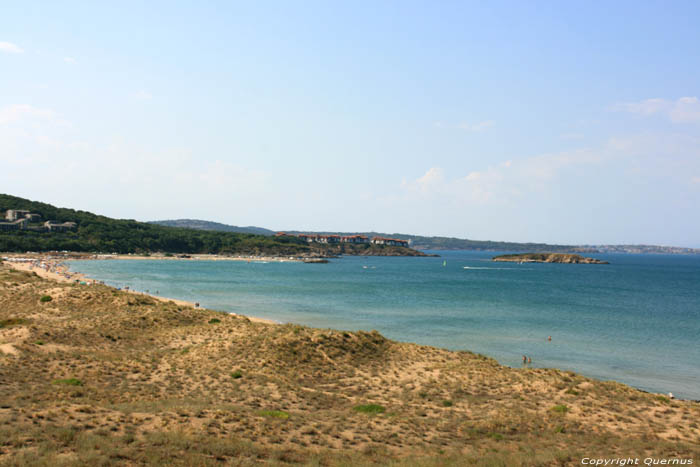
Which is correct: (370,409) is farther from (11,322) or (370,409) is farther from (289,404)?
(11,322)

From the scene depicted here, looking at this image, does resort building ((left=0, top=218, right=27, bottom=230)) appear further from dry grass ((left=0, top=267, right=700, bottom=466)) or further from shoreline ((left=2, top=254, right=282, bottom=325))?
dry grass ((left=0, top=267, right=700, bottom=466))

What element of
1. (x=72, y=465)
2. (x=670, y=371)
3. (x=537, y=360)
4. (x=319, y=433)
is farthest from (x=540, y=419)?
(x=670, y=371)

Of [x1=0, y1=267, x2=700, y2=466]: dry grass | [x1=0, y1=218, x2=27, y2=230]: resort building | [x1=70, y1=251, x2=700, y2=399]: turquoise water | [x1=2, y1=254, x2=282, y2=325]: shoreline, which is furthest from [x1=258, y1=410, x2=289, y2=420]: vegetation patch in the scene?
[x1=0, y1=218, x2=27, y2=230]: resort building

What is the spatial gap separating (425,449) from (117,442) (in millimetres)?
10475

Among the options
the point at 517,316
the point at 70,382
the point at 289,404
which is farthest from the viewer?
the point at 517,316

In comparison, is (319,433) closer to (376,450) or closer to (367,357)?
(376,450)

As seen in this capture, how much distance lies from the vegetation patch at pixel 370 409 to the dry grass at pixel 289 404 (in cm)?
23

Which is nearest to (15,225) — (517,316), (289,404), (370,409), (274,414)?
(517,316)

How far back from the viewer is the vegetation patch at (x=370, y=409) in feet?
71.6

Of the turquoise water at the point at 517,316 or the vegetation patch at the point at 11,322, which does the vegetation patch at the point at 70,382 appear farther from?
the turquoise water at the point at 517,316

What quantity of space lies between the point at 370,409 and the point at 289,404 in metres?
3.92

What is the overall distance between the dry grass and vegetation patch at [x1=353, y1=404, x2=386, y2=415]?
9.0 inches

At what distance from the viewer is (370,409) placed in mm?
22031

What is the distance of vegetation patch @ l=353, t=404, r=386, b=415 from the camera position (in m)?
21.8
